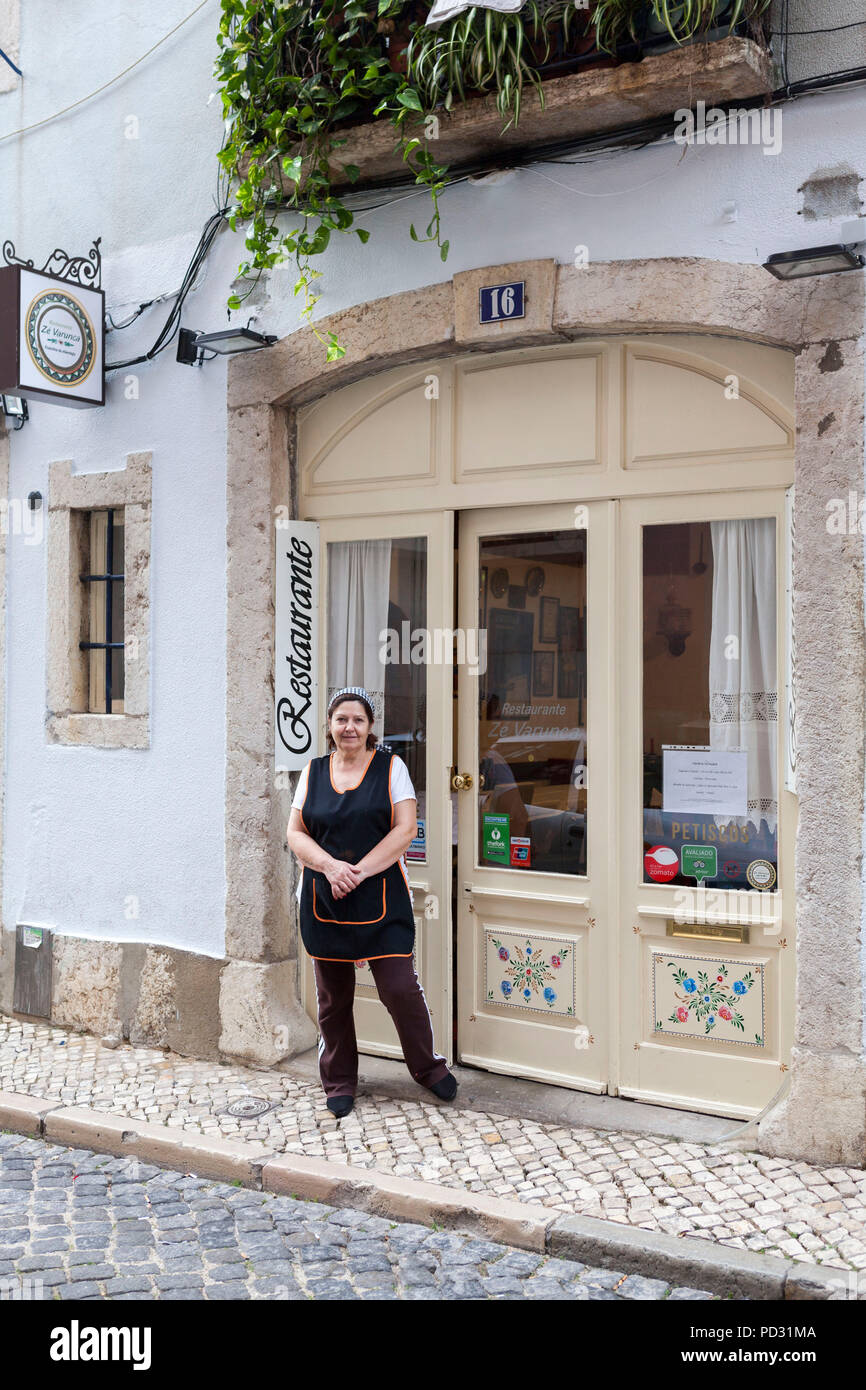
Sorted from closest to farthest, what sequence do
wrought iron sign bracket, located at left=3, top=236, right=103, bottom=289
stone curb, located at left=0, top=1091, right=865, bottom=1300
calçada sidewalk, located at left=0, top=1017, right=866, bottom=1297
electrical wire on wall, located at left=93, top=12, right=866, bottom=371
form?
stone curb, located at left=0, top=1091, right=865, bottom=1300, calçada sidewalk, located at left=0, top=1017, right=866, bottom=1297, electrical wire on wall, located at left=93, top=12, right=866, bottom=371, wrought iron sign bracket, located at left=3, top=236, right=103, bottom=289

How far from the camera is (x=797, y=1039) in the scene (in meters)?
4.62

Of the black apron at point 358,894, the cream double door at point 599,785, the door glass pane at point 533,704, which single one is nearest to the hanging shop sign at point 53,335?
the cream double door at point 599,785

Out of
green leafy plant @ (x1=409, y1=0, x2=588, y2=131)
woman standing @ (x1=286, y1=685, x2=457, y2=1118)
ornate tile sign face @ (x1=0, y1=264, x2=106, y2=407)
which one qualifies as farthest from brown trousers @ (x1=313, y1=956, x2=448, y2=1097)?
green leafy plant @ (x1=409, y1=0, x2=588, y2=131)

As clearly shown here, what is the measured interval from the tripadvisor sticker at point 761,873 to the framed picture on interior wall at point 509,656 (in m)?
1.24

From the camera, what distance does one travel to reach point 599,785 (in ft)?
17.4

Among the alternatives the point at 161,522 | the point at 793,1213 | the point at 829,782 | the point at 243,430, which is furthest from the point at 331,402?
the point at 793,1213

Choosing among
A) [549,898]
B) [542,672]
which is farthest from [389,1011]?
[542,672]

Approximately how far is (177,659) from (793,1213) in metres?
3.85

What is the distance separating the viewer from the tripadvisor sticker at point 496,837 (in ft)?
18.5

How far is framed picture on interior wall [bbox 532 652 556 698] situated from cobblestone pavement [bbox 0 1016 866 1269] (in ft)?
6.03

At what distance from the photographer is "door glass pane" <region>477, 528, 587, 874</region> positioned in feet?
17.8

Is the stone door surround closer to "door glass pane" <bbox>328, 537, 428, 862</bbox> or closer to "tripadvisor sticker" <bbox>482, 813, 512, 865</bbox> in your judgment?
A: "door glass pane" <bbox>328, 537, 428, 862</bbox>

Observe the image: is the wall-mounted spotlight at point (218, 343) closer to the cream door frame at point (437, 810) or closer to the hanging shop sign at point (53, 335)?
the hanging shop sign at point (53, 335)

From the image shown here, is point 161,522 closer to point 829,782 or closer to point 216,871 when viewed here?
point 216,871
